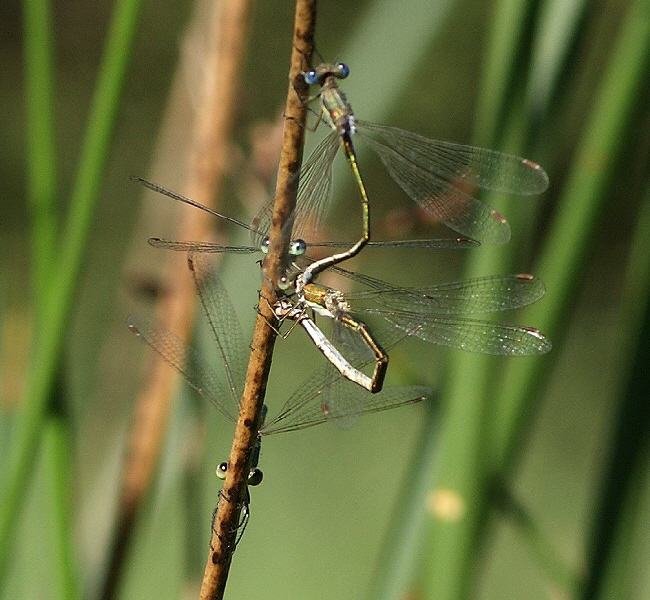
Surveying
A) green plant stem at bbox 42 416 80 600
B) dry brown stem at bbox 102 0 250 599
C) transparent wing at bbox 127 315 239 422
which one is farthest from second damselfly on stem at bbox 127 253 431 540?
dry brown stem at bbox 102 0 250 599

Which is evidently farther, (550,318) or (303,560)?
(303,560)

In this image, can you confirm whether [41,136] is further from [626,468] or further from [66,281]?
[626,468]

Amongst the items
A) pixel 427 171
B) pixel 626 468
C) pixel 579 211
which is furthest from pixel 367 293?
pixel 626 468

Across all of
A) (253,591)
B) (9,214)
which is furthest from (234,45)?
(9,214)

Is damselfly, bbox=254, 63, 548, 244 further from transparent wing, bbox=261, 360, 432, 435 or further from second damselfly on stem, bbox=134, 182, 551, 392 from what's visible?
transparent wing, bbox=261, 360, 432, 435

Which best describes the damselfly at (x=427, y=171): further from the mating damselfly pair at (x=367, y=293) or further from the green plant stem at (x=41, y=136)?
the green plant stem at (x=41, y=136)

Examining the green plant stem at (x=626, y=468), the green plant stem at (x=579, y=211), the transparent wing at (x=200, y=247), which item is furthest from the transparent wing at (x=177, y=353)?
the green plant stem at (x=626, y=468)

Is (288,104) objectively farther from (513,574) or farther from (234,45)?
(513,574)
